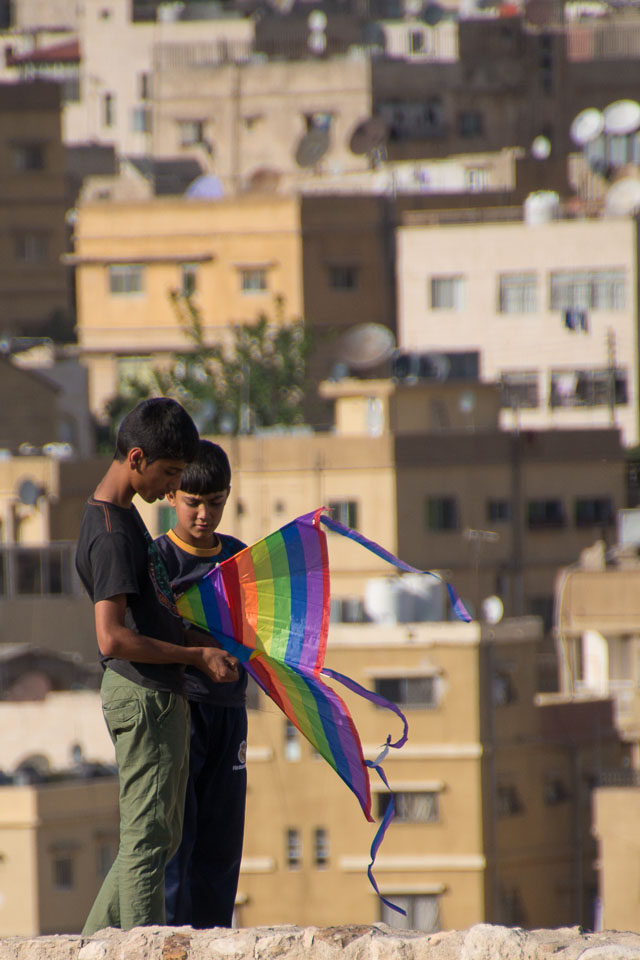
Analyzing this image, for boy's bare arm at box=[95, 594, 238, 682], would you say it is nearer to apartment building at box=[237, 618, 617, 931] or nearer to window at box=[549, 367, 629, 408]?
apartment building at box=[237, 618, 617, 931]

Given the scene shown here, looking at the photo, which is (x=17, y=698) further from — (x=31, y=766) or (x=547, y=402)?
(x=547, y=402)

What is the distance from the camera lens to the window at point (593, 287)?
1796 inches

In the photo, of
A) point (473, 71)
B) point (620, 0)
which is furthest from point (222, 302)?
point (620, 0)

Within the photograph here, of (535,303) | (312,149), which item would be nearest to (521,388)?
(535,303)

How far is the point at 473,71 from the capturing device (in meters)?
57.2

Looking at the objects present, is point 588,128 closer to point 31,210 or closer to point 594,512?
point 31,210

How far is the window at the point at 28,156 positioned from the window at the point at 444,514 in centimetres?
1800

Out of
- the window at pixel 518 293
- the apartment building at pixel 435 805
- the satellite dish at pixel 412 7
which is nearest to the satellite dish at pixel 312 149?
the window at pixel 518 293

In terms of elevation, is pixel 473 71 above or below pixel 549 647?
above

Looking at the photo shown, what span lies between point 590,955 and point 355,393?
3490 centimetres

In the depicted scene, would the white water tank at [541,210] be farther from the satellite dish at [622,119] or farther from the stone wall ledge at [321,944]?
the stone wall ledge at [321,944]

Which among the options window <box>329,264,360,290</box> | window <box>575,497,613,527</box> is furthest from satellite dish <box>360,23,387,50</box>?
window <box>575,497,613,527</box>

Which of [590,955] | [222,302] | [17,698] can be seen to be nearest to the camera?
[590,955]

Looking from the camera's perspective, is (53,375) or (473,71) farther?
(473,71)
